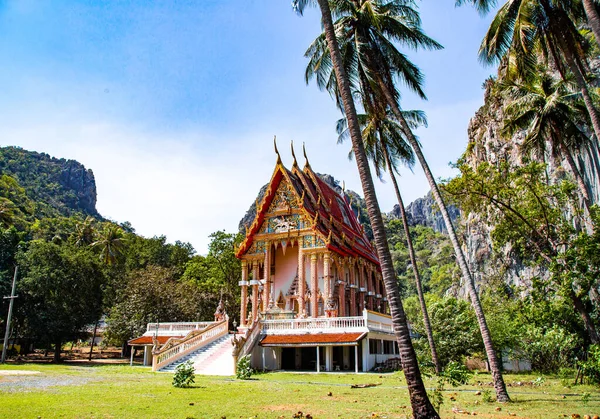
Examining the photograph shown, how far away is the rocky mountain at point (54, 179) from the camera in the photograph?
404 feet

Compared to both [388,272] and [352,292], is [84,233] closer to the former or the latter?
[352,292]

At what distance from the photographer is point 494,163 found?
91.5 ft

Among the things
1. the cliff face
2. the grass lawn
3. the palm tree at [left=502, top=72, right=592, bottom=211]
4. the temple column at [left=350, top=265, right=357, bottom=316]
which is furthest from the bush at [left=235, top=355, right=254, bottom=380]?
the cliff face

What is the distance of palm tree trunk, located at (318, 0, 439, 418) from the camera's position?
25.4 feet

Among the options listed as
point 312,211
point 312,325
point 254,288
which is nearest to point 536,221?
point 312,325

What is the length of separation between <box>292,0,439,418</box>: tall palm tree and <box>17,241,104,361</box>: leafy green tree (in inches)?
1170

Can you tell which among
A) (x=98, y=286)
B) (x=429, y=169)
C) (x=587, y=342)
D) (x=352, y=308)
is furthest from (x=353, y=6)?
(x=98, y=286)

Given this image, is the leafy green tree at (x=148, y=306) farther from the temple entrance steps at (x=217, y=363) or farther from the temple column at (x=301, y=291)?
the temple entrance steps at (x=217, y=363)

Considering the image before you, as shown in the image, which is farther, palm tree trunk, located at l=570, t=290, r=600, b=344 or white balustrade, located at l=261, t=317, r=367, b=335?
white balustrade, located at l=261, t=317, r=367, b=335

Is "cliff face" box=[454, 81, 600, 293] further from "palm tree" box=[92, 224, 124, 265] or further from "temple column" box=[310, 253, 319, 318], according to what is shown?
"palm tree" box=[92, 224, 124, 265]

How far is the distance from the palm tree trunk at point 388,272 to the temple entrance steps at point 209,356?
610 inches

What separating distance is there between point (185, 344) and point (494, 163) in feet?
66.4

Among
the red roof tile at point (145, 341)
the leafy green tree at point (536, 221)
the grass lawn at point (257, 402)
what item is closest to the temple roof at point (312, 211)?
the red roof tile at point (145, 341)

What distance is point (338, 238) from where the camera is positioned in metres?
32.4
